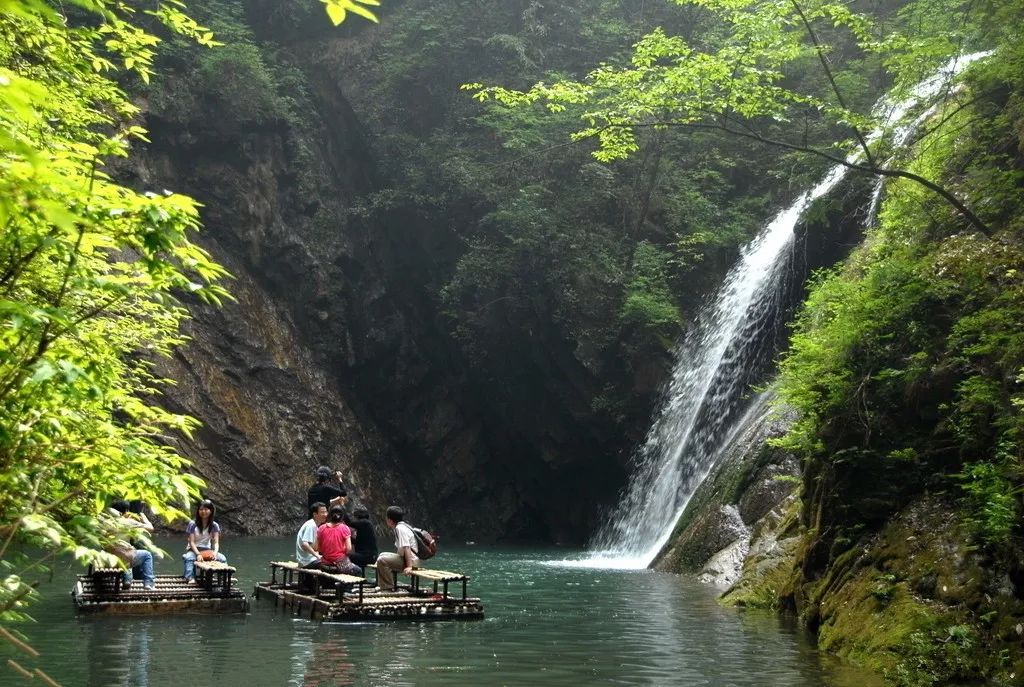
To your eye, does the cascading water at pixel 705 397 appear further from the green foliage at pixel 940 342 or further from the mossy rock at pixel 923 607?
the mossy rock at pixel 923 607

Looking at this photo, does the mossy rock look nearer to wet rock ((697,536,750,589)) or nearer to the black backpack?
the black backpack

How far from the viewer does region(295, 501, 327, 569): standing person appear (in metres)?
14.0

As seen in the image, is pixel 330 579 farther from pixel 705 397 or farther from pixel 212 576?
pixel 705 397

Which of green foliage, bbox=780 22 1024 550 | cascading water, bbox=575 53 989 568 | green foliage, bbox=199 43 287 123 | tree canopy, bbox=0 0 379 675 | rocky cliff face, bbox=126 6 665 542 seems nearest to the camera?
tree canopy, bbox=0 0 379 675

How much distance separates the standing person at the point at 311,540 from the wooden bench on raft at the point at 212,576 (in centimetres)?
106

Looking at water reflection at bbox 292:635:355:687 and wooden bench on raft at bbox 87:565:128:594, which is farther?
wooden bench on raft at bbox 87:565:128:594

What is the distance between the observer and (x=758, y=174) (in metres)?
A: 32.3

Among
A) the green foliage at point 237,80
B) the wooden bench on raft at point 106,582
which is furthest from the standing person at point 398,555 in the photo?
the green foliage at point 237,80

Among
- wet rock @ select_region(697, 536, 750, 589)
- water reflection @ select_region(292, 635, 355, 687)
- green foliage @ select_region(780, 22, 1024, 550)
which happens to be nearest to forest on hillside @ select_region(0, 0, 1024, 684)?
green foliage @ select_region(780, 22, 1024, 550)

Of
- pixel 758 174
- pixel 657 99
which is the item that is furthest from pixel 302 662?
pixel 758 174

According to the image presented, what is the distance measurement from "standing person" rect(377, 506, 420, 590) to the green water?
130 centimetres

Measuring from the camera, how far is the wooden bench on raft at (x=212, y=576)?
13.1 metres

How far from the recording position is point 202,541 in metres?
14.5

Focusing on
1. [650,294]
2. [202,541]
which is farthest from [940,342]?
[650,294]
